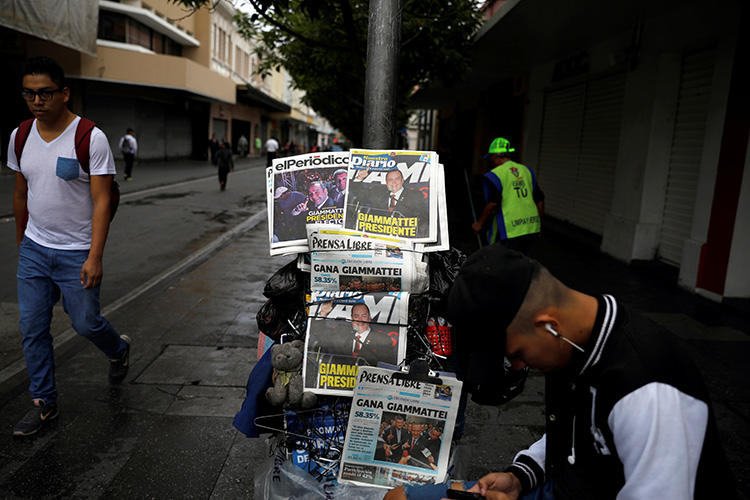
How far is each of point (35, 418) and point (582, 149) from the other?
11.2m

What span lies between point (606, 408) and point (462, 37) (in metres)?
9.62

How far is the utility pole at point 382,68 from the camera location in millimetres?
3176

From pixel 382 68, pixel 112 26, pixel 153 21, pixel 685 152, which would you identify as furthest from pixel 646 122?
pixel 153 21

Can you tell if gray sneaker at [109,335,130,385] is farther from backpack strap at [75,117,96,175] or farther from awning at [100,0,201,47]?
awning at [100,0,201,47]

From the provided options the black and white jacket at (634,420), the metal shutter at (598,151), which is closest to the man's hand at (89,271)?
the black and white jacket at (634,420)

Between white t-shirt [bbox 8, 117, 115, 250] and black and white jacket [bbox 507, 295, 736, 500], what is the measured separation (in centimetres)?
291

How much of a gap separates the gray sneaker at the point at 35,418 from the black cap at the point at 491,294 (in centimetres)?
298

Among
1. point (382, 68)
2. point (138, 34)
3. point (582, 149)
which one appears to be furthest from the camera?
point (138, 34)

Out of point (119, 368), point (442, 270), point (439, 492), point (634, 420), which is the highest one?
point (442, 270)

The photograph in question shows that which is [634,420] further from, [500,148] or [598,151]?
[598,151]

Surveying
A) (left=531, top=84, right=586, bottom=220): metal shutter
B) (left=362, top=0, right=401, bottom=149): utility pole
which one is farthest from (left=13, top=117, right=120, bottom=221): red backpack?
(left=531, top=84, right=586, bottom=220): metal shutter

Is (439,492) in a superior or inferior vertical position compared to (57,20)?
inferior

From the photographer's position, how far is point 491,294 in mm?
1342

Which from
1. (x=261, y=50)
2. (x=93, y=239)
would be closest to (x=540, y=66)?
(x=261, y=50)
